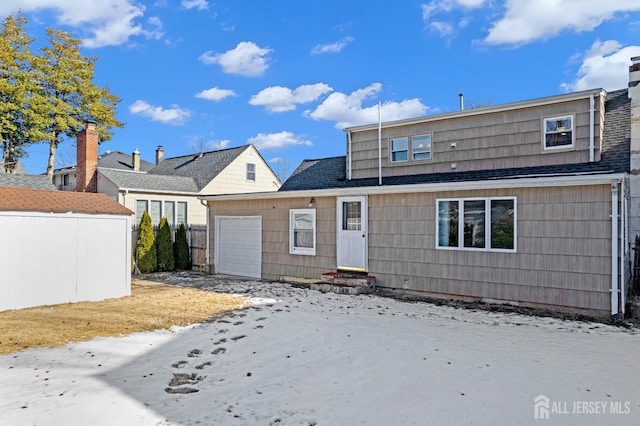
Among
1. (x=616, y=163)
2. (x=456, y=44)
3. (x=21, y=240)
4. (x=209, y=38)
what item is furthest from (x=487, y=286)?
(x=209, y=38)

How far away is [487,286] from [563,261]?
1551 millimetres

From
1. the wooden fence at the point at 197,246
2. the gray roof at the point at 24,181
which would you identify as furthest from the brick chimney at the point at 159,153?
the gray roof at the point at 24,181

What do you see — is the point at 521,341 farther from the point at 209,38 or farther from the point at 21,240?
the point at 209,38

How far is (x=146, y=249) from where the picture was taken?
14281mm

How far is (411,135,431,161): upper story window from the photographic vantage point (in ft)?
40.9

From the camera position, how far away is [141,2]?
628 inches

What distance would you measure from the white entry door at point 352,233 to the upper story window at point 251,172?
1215 centimetres

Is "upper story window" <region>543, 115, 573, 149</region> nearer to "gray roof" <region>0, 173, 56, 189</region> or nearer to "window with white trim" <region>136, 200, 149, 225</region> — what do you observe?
"window with white trim" <region>136, 200, 149, 225</region>

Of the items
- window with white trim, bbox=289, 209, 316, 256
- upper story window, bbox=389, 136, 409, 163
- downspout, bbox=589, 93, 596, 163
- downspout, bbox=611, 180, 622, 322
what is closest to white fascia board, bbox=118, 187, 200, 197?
window with white trim, bbox=289, 209, 316, 256

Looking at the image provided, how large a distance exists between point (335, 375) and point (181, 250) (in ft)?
39.0

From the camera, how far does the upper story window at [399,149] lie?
12891mm

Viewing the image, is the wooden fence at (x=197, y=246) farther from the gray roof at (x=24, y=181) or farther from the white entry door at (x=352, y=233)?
the white entry door at (x=352, y=233)

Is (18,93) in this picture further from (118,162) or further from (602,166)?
(602,166)

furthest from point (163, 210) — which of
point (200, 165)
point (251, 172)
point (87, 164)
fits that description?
point (251, 172)
